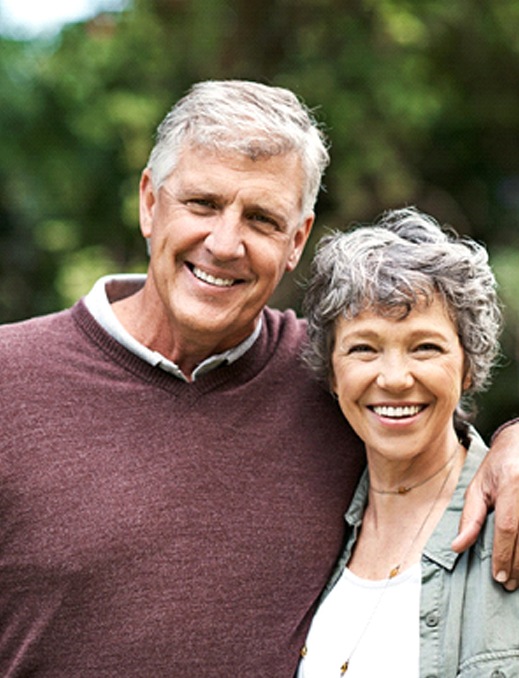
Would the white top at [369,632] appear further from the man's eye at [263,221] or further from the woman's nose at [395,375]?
the man's eye at [263,221]

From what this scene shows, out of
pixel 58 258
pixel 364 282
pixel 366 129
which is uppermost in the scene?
pixel 364 282

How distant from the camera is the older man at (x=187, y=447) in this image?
2.41 meters

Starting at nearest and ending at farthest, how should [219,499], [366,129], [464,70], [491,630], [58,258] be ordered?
1. [491,630]
2. [219,499]
3. [366,129]
4. [464,70]
5. [58,258]

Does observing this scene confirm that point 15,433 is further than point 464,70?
No

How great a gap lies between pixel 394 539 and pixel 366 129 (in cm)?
486

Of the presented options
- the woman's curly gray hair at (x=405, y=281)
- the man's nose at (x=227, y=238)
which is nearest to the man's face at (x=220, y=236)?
the man's nose at (x=227, y=238)

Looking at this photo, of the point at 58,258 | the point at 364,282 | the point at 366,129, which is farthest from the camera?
the point at 58,258

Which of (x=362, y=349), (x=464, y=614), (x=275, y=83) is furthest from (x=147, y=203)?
(x=275, y=83)

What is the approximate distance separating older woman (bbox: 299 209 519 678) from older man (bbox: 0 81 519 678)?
99 mm

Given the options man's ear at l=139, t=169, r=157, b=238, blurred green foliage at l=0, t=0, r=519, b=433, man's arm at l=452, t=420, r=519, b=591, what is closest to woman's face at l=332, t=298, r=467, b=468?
man's arm at l=452, t=420, r=519, b=591

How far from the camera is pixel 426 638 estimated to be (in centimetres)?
215

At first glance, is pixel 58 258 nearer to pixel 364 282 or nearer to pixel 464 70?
pixel 464 70

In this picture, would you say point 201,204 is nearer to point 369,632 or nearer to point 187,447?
point 187,447

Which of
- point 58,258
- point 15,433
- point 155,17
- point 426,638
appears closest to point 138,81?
point 155,17
